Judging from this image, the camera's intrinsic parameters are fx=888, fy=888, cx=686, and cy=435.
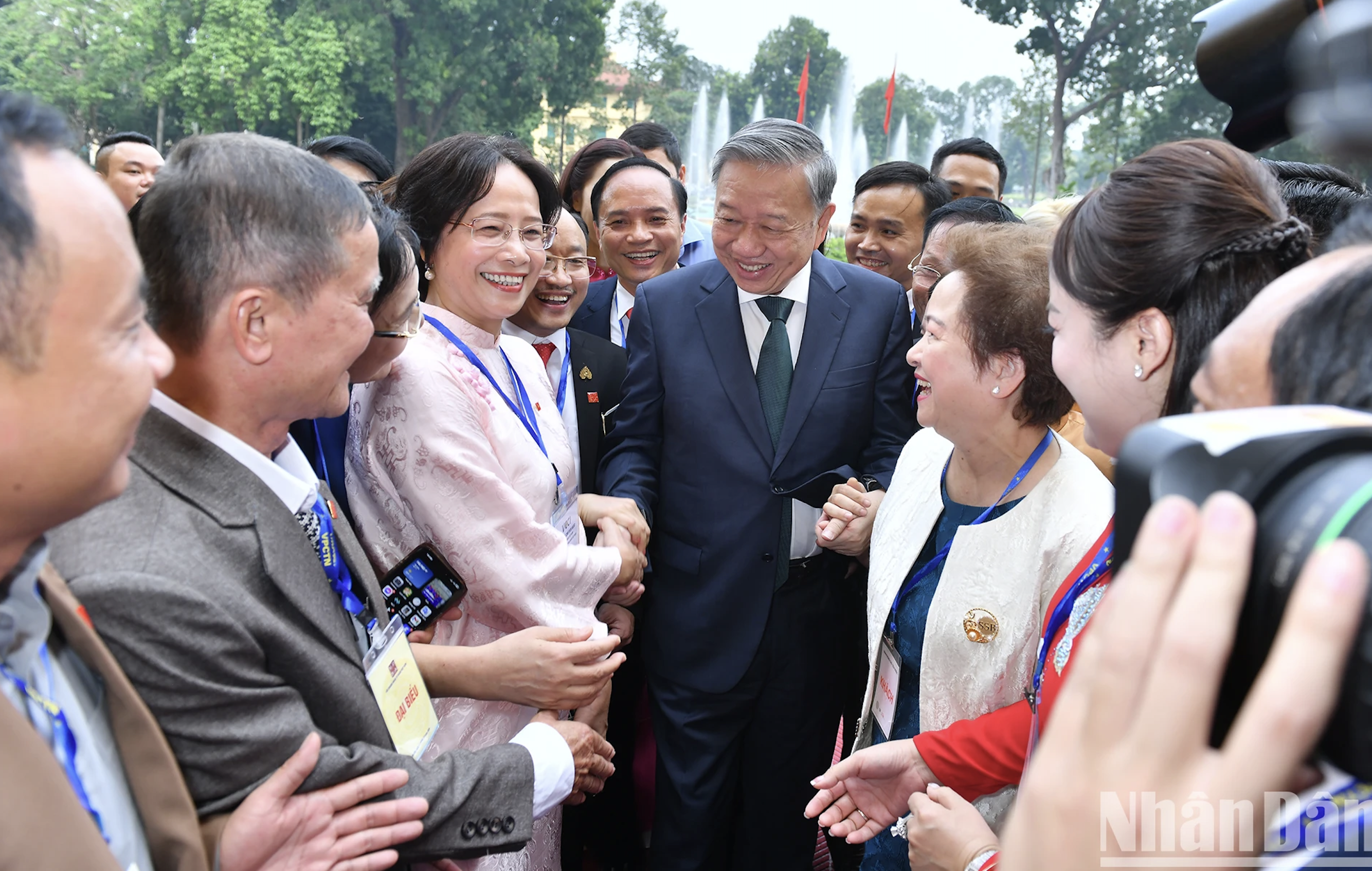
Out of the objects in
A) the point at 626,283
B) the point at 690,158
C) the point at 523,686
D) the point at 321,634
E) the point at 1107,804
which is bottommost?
the point at 523,686

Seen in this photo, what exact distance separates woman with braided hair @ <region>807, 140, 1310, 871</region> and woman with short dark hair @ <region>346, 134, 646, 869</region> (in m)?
0.91

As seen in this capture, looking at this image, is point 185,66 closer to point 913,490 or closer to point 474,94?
point 474,94

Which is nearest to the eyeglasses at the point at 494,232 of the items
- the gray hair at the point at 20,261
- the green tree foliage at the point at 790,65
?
the gray hair at the point at 20,261

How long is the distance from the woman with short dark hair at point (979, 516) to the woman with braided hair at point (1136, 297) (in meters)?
0.16

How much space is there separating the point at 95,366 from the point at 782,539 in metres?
1.95

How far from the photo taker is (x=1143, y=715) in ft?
1.73

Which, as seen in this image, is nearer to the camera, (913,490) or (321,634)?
(321,634)

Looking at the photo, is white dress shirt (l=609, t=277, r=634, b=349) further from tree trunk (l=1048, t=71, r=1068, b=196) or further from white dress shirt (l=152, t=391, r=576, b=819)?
tree trunk (l=1048, t=71, r=1068, b=196)

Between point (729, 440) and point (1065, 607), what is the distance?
124 cm

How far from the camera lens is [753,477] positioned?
259 centimetres

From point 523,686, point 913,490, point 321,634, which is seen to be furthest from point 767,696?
point 321,634

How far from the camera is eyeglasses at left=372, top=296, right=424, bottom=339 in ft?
5.96

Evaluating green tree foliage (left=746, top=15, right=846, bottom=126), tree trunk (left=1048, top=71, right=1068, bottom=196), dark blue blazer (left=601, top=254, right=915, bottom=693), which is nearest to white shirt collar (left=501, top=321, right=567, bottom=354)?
dark blue blazer (left=601, top=254, right=915, bottom=693)

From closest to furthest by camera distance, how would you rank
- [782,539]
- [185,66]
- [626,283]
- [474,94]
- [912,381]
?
1. [782,539]
2. [912,381]
3. [626,283]
4. [185,66]
5. [474,94]
